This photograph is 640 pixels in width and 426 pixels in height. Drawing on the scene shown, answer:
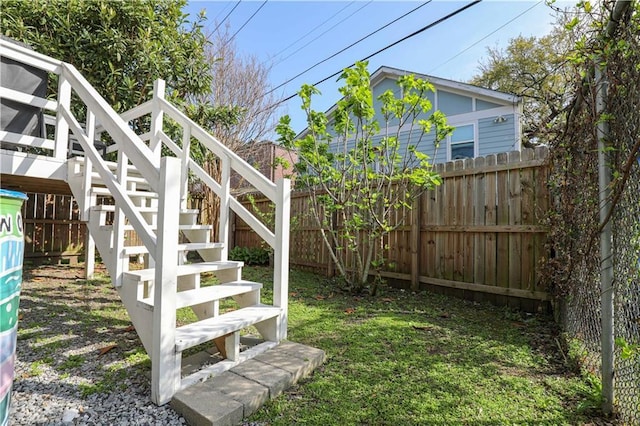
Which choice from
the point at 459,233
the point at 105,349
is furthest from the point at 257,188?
the point at 459,233

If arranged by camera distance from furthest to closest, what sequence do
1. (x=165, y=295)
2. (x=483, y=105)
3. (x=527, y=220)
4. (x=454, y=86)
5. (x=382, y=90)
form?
(x=382, y=90) < (x=454, y=86) < (x=483, y=105) < (x=527, y=220) < (x=165, y=295)

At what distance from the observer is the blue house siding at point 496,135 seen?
28.1 ft

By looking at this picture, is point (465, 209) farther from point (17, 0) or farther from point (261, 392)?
point (17, 0)

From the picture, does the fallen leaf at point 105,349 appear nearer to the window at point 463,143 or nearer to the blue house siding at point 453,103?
the window at point 463,143

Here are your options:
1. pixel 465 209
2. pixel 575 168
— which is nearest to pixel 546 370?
pixel 575 168

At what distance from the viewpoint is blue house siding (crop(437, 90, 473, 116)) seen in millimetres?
9266

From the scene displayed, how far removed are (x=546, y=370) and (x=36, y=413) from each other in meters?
3.27

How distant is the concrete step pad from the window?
8.37 meters

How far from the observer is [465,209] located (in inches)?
177

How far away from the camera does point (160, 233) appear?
1.88m

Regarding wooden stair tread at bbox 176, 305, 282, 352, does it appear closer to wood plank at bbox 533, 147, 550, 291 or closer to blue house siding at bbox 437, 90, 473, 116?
wood plank at bbox 533, 147, 550, 291

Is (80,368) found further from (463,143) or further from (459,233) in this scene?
(463,143)

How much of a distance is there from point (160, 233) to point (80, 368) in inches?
52.4

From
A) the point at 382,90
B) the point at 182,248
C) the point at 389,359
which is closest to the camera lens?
the point at 389,359
